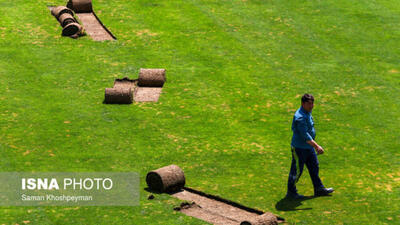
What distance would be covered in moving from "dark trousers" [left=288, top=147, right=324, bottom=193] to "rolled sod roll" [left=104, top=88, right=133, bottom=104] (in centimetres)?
943

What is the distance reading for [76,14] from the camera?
37.0 metres

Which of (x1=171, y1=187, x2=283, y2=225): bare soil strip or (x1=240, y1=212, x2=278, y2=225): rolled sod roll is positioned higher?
(x1=240, y1=212, x2=278, y2=225): rolled sod roll

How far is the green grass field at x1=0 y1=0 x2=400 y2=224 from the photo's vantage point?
785 inches

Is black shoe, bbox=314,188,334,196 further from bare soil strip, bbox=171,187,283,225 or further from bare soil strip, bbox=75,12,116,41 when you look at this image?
bare soil strip, bbox=75,12,116,41

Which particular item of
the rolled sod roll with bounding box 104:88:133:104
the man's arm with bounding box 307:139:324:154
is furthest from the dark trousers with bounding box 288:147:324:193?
the rolled sod roll with bounding box 104:88:133:104

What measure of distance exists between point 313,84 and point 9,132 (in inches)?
479

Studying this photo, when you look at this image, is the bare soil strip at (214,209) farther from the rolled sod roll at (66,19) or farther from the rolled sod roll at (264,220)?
the rolled sod roll at (66,19)

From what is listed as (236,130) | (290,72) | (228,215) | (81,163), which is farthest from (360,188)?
(290,72)

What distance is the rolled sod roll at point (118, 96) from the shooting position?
87.4 feet

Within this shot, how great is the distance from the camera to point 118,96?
1049 inches

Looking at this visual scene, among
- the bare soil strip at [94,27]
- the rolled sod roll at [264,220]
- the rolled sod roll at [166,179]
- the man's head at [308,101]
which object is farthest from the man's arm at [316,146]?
the bare soil strip at [94,27]

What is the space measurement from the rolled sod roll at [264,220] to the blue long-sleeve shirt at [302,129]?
227 cm

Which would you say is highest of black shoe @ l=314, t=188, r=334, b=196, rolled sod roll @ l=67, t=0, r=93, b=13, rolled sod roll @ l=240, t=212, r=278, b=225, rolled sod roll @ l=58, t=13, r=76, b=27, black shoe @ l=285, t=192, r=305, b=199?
rolled sod roll @ l=67, t=0, r=93, b=13

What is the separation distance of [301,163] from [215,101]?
8861mm
